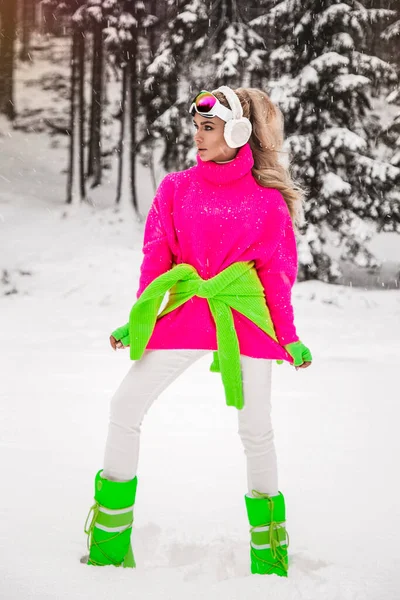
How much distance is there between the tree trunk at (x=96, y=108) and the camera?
48.0 ft

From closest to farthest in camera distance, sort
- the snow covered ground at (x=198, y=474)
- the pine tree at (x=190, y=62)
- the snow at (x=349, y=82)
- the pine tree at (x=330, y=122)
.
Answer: the snow covered ground at (x=198, y=474) → the snow at (x=349, y=82) → the pine tree at (x=330, y=122) → the pine tree at (x=190, y=62)

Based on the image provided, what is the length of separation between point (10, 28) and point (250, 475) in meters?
16.0

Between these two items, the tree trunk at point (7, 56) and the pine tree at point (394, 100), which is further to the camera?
the tree trunk at point (7, 56)

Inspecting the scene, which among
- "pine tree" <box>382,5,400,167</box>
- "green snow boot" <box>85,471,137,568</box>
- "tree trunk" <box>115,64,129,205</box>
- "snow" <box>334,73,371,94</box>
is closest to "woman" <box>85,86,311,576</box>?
"green snow boot" <box>85,471,137,568</box>

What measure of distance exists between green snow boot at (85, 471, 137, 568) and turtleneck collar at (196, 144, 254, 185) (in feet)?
4.37

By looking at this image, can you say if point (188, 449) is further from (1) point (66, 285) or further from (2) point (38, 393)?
(1) point (66, 285)

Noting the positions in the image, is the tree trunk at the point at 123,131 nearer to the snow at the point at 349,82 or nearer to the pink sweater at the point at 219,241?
the snow at the point at 349,82

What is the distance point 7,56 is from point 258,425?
15.6 meters

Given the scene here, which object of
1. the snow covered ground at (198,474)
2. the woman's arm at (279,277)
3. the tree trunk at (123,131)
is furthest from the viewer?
the tree trunk at (123,131)

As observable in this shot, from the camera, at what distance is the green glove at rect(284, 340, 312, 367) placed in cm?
247

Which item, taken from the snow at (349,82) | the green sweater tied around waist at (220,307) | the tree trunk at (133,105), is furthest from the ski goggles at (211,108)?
the tree trunk at (133,105)

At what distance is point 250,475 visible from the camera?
2.48 meters

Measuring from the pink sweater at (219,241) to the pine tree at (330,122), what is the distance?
8.40 metres

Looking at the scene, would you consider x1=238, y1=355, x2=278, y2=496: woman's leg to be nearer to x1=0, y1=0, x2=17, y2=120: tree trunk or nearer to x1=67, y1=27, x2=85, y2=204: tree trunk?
x1=67, y1=27, x2=85, y2=204: tree trunk
